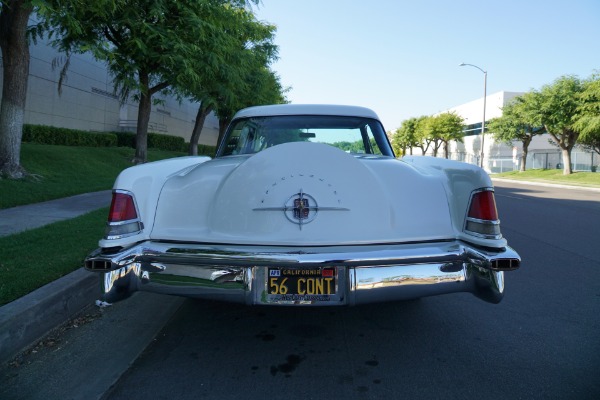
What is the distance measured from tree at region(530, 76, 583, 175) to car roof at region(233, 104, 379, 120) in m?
31.5

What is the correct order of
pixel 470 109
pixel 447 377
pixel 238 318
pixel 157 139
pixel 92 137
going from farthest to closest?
pixel 470 109 < pixel 157 139 < pixel 92 137 < pixel 238 318 < pixel 447 377

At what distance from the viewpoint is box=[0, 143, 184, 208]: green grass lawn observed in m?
8.36

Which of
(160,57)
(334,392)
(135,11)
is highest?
(135,11)

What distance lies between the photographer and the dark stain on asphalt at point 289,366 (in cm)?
254

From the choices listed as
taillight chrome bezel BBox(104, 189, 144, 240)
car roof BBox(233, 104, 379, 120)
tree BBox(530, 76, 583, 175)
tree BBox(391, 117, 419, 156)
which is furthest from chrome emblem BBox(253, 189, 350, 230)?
tree BBox(391, 117, 419, 156)

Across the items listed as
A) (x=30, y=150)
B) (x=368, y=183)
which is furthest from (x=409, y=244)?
(x=30, y=150)

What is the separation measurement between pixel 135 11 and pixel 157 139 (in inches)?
674

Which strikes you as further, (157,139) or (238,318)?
(157,139)

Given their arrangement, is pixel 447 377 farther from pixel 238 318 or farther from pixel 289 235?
pixel 238 318

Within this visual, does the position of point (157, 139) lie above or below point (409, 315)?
above

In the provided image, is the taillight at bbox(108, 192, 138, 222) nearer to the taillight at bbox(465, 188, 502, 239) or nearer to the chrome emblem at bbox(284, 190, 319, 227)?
the chrome emblem at bbox(284, 190, 319, 227)

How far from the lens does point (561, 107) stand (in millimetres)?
30453

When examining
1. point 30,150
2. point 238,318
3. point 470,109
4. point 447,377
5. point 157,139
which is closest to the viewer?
point 447,377

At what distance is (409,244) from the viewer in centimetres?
250
